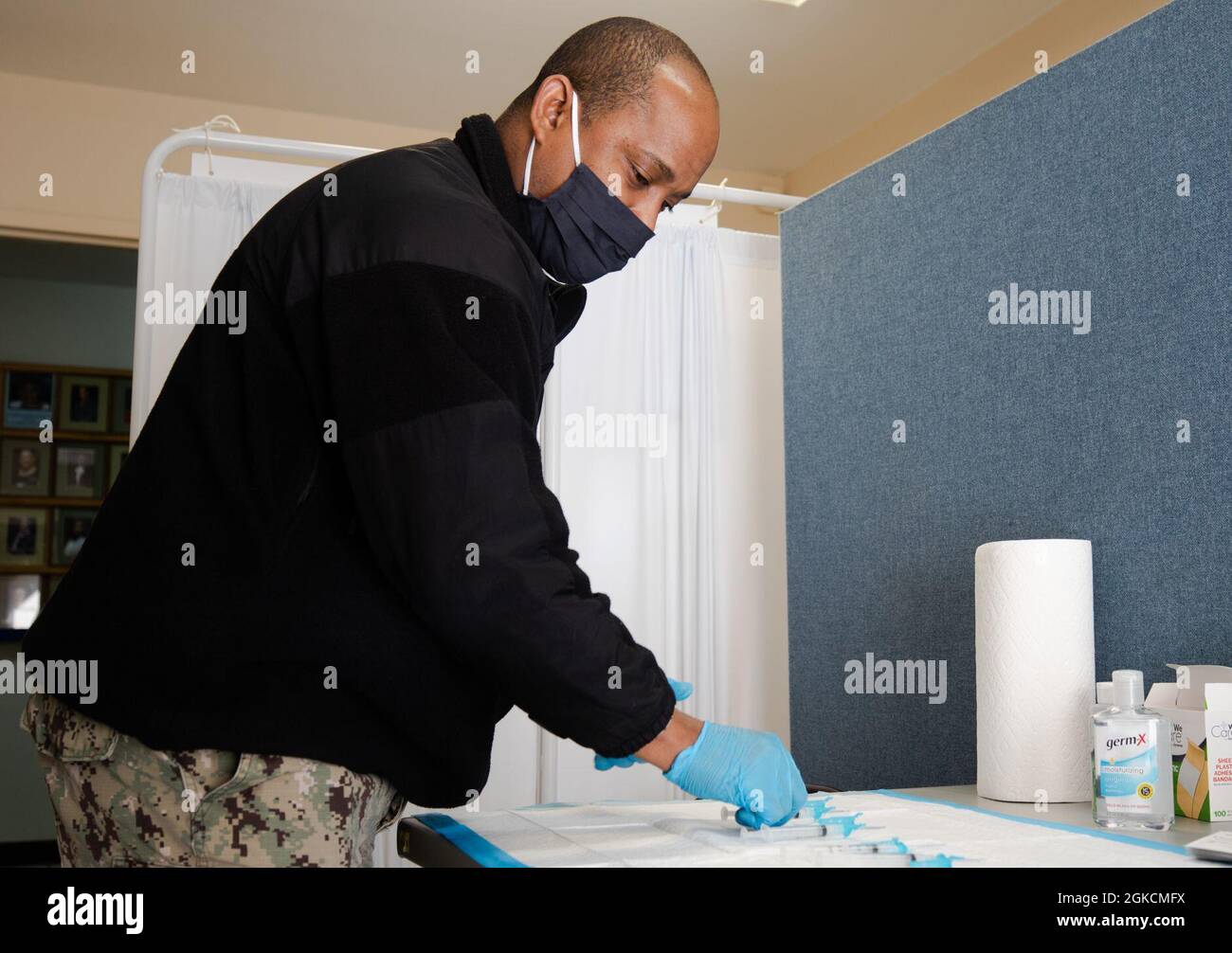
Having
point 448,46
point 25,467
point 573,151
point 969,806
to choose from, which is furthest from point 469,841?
point 25,467

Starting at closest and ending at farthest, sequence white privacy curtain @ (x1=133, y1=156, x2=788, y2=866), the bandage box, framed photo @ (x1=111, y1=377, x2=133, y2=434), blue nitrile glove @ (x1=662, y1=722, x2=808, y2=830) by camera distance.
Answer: blue nitrile glove @ (x1=662, y1=722, x2=808, y2=830) < the bandage box < white privacy curtain @ (x1=133, y1=156, x2=788, y2=866) < framed photo @ (x1=111, y1=377, x2=133, y2=434)

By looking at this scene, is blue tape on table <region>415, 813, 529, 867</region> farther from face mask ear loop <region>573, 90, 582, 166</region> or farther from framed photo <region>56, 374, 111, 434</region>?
framed photo <region>56, 374, 111, 434</region>

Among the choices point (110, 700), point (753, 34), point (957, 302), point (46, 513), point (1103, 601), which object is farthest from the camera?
point (46, 513)

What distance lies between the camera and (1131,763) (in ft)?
3.41

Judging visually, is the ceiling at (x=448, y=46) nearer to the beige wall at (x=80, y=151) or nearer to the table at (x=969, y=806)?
the beige wall at (x=80, y=151)

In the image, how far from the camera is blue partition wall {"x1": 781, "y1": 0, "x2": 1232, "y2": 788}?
121cm

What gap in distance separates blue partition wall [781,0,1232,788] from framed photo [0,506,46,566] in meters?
3.63

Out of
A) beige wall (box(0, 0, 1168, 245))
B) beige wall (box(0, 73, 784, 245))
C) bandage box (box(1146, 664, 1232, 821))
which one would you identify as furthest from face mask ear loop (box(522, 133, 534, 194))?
beige wall (box(0, 73, 784, 245))

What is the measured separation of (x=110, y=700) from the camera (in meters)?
0.85

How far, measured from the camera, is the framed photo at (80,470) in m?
4.56
